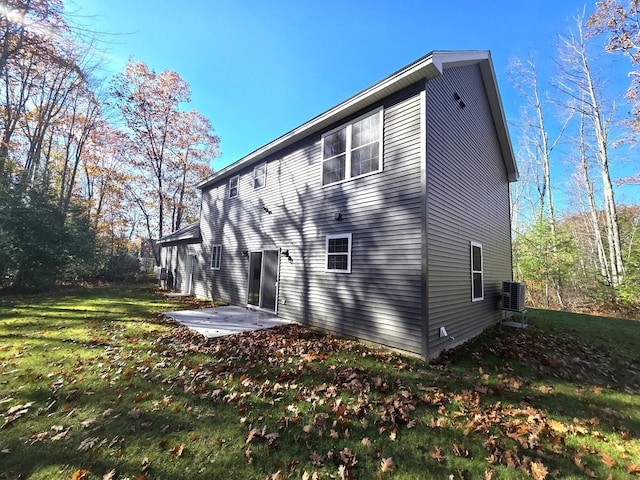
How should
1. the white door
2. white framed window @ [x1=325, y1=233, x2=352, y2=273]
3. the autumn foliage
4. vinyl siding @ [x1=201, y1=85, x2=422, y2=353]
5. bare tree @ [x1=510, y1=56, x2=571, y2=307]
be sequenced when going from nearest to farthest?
vinyl siding @ [x1=201, y1=85, x2=422, y2=353]
white framed window @ [x1=325, y1=233, x2=352, y2=273]
the autumn foliage
the white door
bare tree @ [x1=510, y1=56, x2=571, y2=307]

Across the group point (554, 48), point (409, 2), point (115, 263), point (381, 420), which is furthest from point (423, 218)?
point (115, 263)

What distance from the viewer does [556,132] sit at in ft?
55.2

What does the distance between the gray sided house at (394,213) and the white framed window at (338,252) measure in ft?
0.12

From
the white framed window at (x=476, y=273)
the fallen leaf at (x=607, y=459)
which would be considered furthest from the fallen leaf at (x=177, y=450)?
the white framed window at (x=476, y=273)

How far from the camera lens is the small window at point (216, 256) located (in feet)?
42.7

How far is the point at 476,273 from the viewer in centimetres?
793

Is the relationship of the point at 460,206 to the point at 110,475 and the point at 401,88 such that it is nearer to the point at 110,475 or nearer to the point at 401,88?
the point at 401,88

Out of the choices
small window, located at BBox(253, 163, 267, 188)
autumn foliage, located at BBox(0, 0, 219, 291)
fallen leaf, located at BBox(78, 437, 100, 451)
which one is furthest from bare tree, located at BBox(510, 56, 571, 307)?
autumn foliage, located at BBox(0, 0, 219, 291)

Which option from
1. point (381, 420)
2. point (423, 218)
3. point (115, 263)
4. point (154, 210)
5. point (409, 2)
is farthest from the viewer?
point (154, 210)

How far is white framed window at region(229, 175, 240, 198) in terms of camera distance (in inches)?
491

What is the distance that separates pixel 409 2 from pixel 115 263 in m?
24.8

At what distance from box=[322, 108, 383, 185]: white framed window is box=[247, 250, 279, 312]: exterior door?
12.1 ft

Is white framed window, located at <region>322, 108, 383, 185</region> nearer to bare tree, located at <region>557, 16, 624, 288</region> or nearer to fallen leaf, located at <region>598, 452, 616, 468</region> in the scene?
fallen leaf, located at <region>598, 452, 616, 468</region>

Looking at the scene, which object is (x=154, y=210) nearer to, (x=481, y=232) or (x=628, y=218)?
(x=481, y=232)
